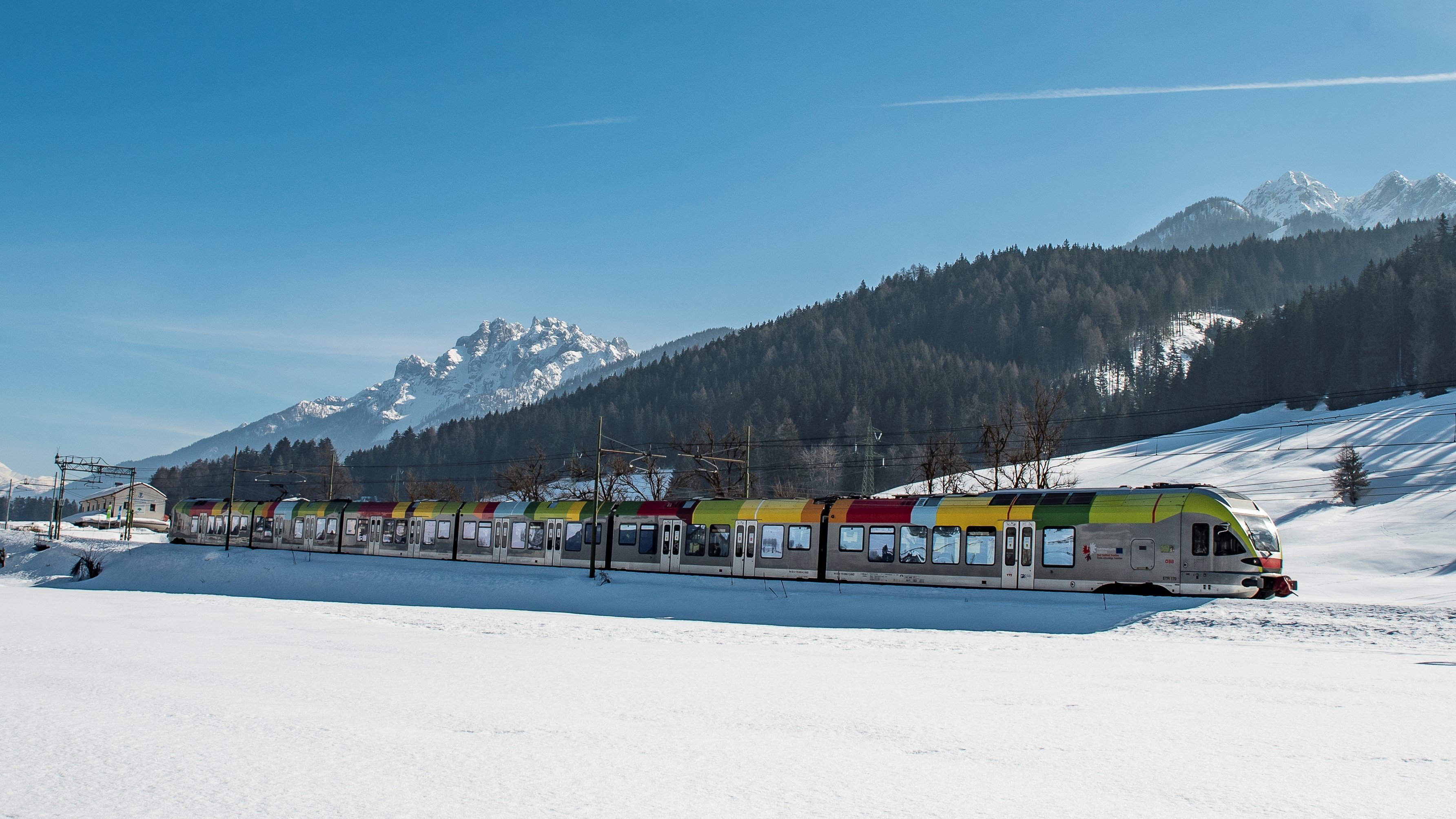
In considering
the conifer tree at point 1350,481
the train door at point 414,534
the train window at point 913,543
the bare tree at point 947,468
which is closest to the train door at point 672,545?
the train window at point 913,543

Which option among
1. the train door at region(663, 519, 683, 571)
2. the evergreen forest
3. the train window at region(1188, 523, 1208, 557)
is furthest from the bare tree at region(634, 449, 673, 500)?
the train window at region(1188, 523, 1208, 557)

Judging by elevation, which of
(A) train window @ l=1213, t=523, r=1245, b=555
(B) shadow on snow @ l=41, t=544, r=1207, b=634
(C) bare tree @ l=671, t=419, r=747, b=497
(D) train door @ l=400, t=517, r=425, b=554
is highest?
(C) bare tree @ l=671, t=419, r=747, b=497

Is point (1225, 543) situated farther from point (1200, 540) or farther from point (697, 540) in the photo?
point (697, 540)

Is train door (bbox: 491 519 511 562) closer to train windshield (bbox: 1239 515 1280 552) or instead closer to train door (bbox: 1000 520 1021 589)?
train door (bbox: 1000 520 1021 589)

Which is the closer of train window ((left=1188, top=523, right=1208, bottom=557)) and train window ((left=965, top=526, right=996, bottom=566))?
train window ((left=1188, top=523, right=1208, bottom=557))

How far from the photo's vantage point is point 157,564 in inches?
2120

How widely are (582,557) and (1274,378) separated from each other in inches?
4288

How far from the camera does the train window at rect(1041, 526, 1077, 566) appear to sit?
1129 inches

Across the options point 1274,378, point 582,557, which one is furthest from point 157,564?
point 1274,378

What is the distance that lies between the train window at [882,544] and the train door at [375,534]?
1248 inches

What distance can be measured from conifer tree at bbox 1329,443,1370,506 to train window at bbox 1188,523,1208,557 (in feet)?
125

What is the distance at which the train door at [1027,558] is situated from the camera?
96.2 ft

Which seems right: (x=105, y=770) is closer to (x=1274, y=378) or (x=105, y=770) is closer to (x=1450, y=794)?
(x=1450, y=794)

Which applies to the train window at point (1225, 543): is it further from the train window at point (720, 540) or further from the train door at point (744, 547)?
the train window at point (720, 540)
